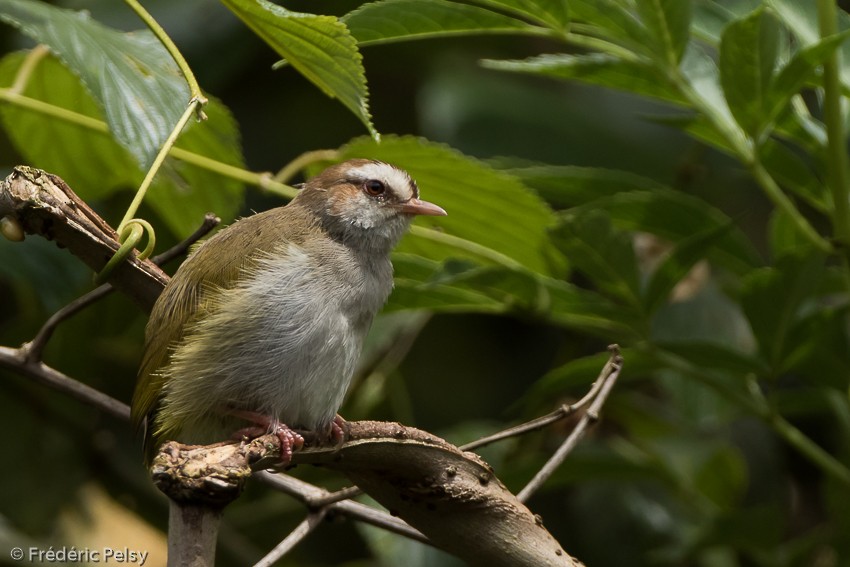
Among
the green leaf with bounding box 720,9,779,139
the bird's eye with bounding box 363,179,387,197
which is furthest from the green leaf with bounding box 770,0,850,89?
the bird's eye with bounding box 363,179,387,197

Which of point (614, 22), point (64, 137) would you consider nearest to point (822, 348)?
point (614, 22)

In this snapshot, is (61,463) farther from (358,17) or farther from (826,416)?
(826,416)

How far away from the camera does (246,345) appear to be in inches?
101

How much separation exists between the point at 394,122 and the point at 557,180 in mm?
1911

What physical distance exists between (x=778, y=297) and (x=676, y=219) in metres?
0.43

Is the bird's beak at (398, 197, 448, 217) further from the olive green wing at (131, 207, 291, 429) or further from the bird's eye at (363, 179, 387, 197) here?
the olive green wing at (131, 207, 291, 429)

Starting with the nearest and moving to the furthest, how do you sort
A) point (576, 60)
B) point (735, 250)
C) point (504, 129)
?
point (576, 60)
point (735, 250)
point (504, 129)

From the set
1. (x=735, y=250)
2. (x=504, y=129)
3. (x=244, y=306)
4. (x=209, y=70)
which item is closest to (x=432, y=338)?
(x=504, y=129)

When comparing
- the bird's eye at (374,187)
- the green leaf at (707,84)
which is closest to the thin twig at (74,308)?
the bird's eye at (374,187)

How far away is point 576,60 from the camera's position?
2.92 metres

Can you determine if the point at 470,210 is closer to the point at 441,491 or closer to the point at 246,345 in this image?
the point at 246,345

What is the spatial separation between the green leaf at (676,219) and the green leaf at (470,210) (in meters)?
0.22

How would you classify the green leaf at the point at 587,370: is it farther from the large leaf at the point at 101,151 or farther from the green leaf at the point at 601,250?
the large leaf at the point at 101,151

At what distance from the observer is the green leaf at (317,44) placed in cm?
225
